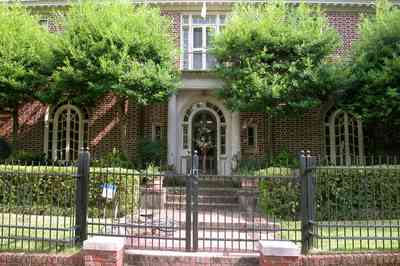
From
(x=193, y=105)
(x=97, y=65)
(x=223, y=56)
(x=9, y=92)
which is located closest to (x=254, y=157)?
(x=193, y=105)

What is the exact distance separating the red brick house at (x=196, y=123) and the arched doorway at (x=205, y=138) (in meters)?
0.04

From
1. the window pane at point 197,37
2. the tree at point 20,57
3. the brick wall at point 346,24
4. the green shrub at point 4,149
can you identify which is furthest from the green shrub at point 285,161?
the green shrub at point 4,149

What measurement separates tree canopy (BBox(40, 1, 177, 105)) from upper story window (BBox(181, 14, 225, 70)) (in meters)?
2.15

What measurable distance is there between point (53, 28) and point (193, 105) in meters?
6.58

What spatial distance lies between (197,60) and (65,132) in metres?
5.93

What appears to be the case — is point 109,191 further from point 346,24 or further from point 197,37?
point 346,24

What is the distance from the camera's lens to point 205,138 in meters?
14.1

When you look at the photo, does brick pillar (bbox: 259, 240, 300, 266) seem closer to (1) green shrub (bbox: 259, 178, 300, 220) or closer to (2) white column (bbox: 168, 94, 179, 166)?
(1) green shrub (bbox: 259, 178, 300, 220)

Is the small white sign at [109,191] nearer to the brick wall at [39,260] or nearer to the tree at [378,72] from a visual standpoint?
the brick wall at [39,260]

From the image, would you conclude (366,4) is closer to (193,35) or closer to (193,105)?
(193,35)

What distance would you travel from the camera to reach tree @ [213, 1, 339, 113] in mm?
10977

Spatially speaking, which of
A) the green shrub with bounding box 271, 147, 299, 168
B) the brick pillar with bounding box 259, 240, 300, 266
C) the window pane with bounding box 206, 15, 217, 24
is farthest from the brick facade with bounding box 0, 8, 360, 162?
the brick pillar with bounding box 259, 240, 300, 266

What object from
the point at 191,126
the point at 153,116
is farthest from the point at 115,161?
the point at 191,126

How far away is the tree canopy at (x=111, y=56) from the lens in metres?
10.9
